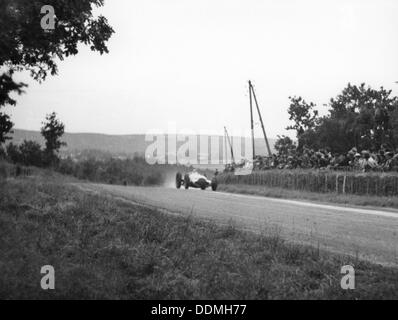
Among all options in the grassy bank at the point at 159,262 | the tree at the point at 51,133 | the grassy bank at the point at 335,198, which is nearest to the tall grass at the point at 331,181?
the grassy bank at the point at 335,198

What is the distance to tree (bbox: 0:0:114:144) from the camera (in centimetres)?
1160

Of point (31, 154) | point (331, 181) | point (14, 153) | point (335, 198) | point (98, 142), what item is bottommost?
point (335, 198)

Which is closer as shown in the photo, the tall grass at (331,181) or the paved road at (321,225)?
the paved road at (321,225)

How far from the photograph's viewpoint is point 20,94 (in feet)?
70.6

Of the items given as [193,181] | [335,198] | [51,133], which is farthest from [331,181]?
[51,133]

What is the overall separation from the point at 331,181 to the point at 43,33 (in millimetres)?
18986

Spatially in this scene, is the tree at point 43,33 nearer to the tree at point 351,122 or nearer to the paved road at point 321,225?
the paved road at point 321,225

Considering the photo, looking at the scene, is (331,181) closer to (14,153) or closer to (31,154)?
(31,154)

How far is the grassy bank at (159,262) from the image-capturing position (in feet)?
22.8

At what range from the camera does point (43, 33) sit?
43.1ft

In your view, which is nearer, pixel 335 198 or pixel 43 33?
pixel 43 33

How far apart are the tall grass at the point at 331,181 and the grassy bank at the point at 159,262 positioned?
14.5m

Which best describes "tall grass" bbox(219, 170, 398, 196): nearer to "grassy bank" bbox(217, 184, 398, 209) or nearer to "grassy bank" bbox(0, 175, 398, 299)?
"grassy bank" bbox(217, 184, 398, 209)
